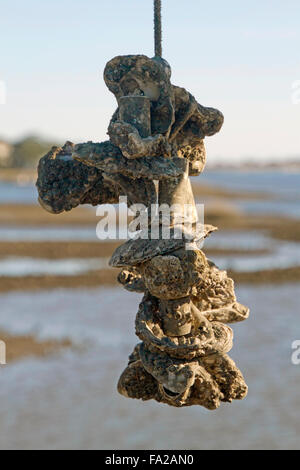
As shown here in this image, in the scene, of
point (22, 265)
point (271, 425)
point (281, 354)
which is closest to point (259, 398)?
point (271, 425)

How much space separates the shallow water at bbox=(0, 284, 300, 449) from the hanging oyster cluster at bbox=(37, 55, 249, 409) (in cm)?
1174

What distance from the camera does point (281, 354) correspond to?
64.5 feet

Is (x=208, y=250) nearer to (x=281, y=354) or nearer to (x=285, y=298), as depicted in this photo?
(x=285, y=298)

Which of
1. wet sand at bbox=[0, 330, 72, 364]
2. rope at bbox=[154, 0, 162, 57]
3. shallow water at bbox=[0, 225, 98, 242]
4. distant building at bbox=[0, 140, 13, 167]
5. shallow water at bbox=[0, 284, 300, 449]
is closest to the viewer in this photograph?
rope at bbox=[154, 0, 162, 57]

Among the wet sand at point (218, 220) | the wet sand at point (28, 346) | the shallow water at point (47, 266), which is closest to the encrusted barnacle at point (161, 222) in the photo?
the wet sand at point (28, 346)

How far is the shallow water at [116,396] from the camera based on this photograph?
15.6 meters

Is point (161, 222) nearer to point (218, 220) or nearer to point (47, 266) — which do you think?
point (47, 266)

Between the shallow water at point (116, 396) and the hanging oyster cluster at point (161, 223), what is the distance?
1174 cm

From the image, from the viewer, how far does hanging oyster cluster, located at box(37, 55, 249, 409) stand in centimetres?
352

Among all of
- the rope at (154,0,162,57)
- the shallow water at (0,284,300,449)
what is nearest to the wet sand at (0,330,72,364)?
the shallow water at (0,284,300,449)

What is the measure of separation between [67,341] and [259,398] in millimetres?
6371

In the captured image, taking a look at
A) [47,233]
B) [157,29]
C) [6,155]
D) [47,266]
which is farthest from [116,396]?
[6,155]

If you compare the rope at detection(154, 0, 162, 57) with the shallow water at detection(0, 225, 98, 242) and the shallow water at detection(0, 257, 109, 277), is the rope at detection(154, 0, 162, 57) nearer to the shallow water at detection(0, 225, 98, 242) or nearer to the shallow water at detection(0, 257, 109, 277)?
the shallow water at detection(0, 257, 109, 277)

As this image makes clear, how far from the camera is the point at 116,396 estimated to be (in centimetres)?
1766
